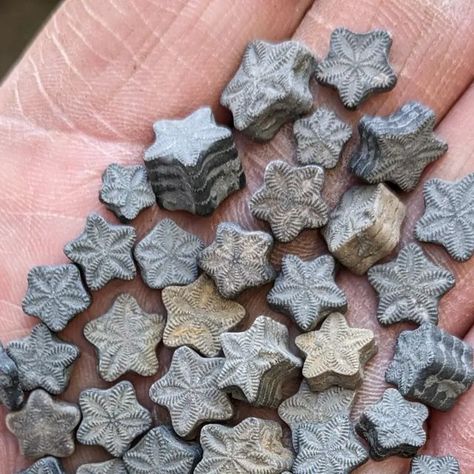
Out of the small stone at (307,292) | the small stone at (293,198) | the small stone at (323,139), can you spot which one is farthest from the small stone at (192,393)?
the small stone at (323,139)

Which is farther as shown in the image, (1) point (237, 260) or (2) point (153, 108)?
(2) point (153, 108)

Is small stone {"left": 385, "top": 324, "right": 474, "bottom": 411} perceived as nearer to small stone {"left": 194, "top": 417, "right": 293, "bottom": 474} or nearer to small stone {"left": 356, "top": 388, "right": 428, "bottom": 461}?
small stone {"left": 356, "top": 388, "right": 428, "bottom": 461}

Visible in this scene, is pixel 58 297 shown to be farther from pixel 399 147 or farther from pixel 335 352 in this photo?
pixel 399 147

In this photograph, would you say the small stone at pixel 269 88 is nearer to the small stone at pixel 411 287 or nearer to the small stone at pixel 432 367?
the small stone at pixel 411 287

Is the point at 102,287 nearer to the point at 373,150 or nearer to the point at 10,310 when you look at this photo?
the point at 10,310

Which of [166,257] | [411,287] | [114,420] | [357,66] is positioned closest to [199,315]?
[166,257]

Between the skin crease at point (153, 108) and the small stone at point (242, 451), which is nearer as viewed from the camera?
the small stone at point (242, 451)
